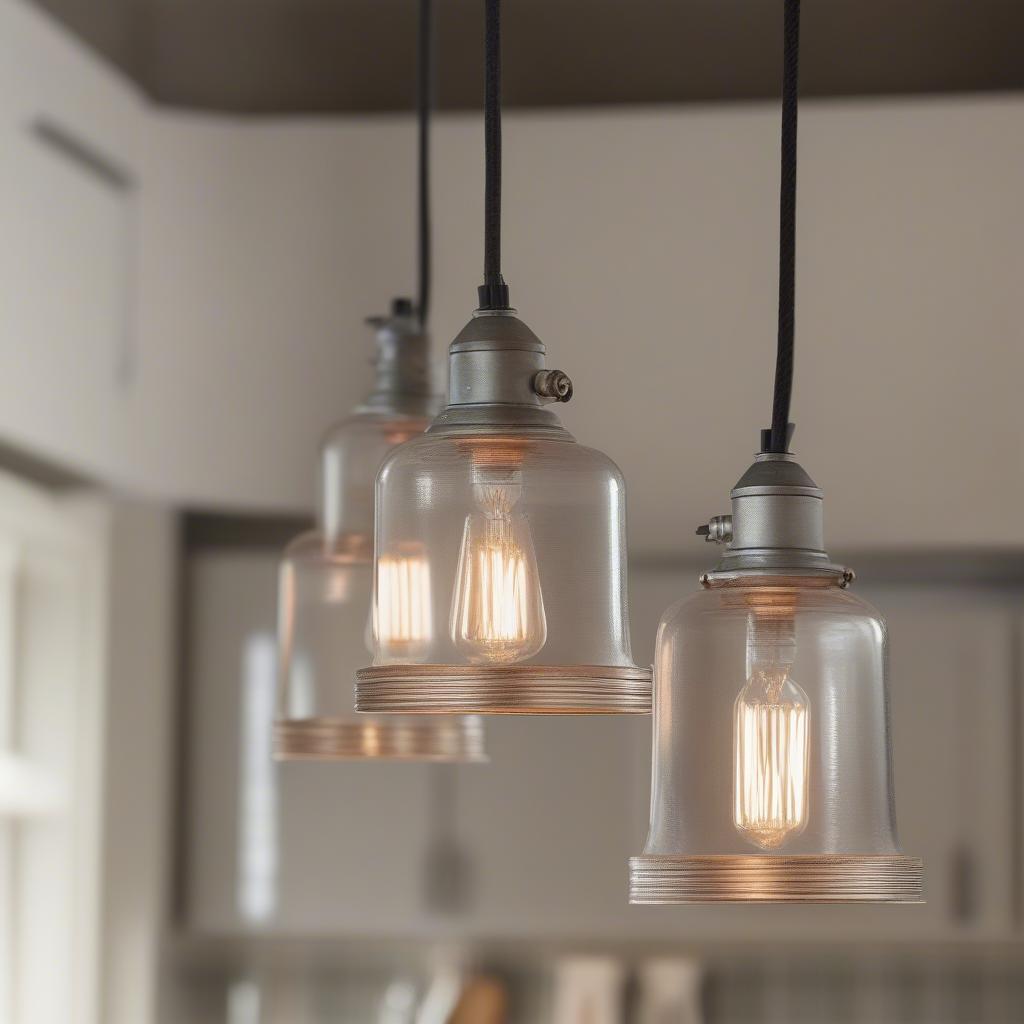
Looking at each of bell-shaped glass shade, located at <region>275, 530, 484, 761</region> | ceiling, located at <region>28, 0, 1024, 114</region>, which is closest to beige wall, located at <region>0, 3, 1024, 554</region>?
ceiling, located at <region>28, 0, 1024, 114</region>

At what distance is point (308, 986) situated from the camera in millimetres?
3594

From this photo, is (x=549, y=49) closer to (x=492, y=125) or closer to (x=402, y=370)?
(x=402, y=370)

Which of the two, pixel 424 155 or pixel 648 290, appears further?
pixel 648 290

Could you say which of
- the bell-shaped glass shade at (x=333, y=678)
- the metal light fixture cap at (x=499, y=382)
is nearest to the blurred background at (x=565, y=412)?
the bell-shaped glass shade at (x=333, y=678)

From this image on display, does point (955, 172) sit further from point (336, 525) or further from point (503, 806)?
point (336, 525)

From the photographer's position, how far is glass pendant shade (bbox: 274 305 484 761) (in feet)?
5.13

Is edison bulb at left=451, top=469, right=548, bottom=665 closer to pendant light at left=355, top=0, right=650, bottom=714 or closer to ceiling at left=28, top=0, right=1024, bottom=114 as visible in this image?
pendant light at left=355, top=0, right=650, bottom=714

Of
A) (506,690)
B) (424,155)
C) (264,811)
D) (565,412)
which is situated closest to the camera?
(506,690)

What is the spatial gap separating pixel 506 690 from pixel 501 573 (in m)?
0.09

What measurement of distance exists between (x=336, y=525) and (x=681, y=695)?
0.59 m

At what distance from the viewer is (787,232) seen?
109 centimetres

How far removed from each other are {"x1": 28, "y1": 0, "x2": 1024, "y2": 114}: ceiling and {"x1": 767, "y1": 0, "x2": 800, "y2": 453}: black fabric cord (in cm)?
193

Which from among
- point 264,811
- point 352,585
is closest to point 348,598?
point 352,585

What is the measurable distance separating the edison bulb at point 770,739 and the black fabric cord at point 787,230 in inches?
5.1
